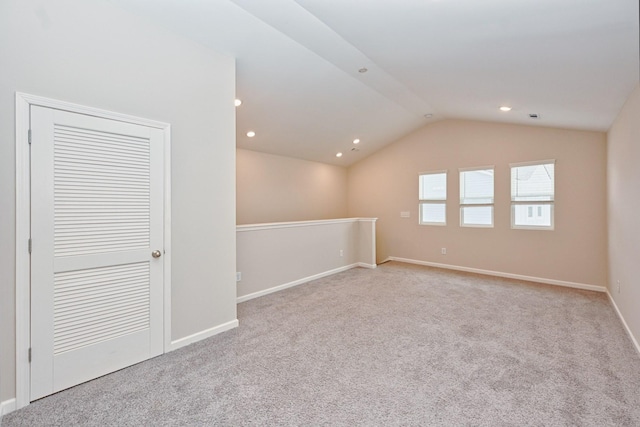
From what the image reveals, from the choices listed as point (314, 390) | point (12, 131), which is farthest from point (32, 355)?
point (314, 390)

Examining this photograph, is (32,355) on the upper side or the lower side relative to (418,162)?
lower

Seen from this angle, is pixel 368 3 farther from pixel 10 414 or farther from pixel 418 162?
pixel 418 162

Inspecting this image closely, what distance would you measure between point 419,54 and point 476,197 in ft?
11.6

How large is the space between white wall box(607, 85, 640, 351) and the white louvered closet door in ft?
13.3

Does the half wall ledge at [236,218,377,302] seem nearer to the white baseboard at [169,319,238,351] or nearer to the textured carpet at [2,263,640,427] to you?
the textured carpet at [2,263,640,427]

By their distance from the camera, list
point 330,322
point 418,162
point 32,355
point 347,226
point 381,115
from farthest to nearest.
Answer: point 418,162
point 347,226
point 381,115
point 330,322
point 32,355

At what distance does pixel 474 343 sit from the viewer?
9.03ft

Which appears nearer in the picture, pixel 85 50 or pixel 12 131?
pixel 12 131

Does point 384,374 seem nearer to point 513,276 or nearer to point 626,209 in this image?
point 626,209

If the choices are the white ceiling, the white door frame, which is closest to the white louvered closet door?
the white door frame

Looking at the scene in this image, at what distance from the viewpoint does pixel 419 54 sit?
2.90 meters

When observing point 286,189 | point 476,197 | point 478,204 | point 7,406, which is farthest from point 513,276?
point 7,406

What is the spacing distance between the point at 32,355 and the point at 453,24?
366 centimetres

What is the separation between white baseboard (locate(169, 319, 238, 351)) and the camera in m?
2.66
